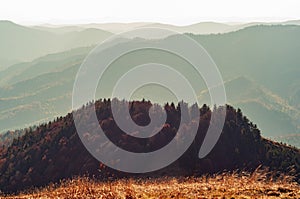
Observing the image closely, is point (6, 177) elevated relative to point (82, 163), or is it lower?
lower

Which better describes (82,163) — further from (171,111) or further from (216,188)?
(216,188)

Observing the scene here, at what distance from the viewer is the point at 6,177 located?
2403 inches

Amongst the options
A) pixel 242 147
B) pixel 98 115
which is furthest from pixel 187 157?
pixel 98 115

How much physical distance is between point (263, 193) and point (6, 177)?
5061 centimetres

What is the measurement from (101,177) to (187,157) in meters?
11.9

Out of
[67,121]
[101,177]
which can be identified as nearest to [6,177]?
[67,121]

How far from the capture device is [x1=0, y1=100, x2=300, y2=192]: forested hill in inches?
2005

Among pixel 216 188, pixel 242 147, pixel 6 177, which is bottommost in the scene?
pixel 6 177

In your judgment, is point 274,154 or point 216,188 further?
point 274,154

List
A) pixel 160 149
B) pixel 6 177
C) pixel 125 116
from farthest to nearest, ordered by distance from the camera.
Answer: pixel 125 116 → pixel 6 177 → pixel 160 149

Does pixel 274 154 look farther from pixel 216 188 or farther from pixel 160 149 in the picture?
pixel 216 188

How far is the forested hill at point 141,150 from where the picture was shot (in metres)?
50.9

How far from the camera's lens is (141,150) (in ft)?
179

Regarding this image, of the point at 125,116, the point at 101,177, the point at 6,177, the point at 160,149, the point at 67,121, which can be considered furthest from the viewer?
the point at 67,121
